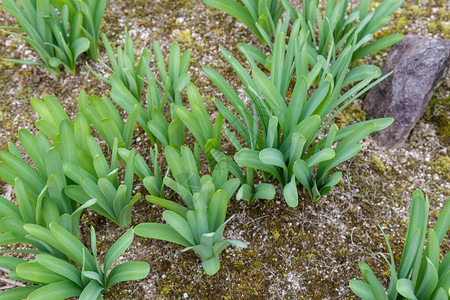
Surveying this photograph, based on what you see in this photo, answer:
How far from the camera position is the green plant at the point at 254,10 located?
2.16 meters

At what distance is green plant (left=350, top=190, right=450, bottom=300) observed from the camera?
1310 millimetres

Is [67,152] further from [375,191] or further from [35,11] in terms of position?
[375,191]

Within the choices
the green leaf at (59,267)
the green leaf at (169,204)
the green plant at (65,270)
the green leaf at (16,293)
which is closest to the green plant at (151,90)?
the green leaf at (169,204)

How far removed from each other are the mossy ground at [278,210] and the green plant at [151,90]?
253mm

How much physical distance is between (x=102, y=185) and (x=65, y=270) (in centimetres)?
34

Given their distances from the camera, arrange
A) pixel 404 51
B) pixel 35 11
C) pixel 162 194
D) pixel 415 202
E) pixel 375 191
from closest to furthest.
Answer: pixel 415 202 → pixel 162 194 → pixel 375 191 → pixel 35 11 → pixel 404 51

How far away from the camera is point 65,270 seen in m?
1.43

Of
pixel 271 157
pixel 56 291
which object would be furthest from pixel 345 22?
pixel 56 291

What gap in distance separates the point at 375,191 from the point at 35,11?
198 centimetres

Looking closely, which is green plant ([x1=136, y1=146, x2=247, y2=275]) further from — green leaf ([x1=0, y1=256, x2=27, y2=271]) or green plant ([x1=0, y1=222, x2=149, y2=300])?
green leaf ([x1=0, y1=256, x2=27, y2=271])

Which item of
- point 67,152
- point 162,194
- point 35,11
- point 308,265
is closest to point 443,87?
point 308,265

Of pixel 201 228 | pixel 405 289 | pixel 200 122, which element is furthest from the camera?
pixel 200 122

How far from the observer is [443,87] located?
2.33 metres

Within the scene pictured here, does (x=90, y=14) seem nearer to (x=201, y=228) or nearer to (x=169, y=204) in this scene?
(x=169, y=204)
